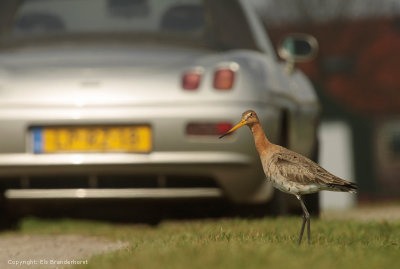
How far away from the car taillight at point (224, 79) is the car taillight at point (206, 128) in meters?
0.26

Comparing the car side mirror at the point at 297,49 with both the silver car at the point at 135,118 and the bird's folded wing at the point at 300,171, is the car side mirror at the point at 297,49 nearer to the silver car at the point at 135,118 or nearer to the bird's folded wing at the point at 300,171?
the silver car at the point at 135,118

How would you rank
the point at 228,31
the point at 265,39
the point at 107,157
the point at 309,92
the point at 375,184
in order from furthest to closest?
1. the point at 375,184
2. the point at 309,92
3. the point at 265,39
4. the point at 228,31
5. the point at 107,157

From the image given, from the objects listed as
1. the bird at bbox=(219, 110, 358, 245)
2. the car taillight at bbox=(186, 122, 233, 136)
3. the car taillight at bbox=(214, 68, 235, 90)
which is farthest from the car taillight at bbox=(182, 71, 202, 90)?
the bird at bbox=(219, 110, 358, 245)

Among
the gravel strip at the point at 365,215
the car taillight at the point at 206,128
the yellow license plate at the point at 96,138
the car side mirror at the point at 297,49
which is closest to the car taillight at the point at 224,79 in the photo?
the car taillight at the point at 206,128

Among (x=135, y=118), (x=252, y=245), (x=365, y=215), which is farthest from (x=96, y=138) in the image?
(x=365, y=215)

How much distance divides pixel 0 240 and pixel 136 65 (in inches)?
60.8

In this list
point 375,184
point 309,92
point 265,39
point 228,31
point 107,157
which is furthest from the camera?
point 375,184

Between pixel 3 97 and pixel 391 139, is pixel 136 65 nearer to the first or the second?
pixel 3 97

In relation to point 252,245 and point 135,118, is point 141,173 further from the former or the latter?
point 252,245

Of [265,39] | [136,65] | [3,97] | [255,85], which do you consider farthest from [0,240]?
[265,39]

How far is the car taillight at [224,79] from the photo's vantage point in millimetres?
6156

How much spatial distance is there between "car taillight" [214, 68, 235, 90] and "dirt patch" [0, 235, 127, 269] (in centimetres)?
122

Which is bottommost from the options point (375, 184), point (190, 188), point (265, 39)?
point (375, 184)

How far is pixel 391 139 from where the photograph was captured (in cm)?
3803
